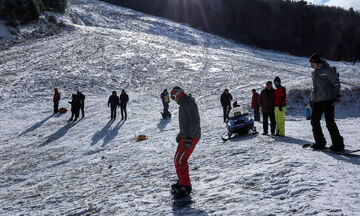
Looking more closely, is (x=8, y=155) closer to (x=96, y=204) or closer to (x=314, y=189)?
(x=96, y=204)

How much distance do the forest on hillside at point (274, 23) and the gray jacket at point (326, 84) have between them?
7083 centimetres

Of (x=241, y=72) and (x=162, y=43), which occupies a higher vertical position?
(x=162, y=43)

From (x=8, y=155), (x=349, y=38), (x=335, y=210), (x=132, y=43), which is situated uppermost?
(x=349, y=38)

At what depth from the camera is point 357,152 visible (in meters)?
7.58

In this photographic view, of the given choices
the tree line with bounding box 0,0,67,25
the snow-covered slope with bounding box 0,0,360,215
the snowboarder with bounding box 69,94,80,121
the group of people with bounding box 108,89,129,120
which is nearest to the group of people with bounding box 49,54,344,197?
the snow-covered slope with bounding box 0,0,360,215

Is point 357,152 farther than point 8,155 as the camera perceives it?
No

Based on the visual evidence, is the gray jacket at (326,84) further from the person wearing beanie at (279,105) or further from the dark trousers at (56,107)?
the dark trousers at (56,107)

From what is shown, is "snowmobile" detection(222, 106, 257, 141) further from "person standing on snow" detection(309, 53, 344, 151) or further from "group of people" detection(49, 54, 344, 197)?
"person standing on snow" detection(309, 53, 344, 151)

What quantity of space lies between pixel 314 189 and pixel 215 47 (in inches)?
1948

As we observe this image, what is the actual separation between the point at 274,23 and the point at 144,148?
79.1 metres

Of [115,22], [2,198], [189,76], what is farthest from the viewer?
[115,22]

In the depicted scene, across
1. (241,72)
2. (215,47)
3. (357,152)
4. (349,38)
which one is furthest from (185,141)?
(349,38)

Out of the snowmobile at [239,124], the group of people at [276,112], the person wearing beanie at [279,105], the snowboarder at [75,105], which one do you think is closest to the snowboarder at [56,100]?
the snowboarder at [75,105]

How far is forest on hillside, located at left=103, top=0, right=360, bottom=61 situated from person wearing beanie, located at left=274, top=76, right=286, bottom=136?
67.9 metres
